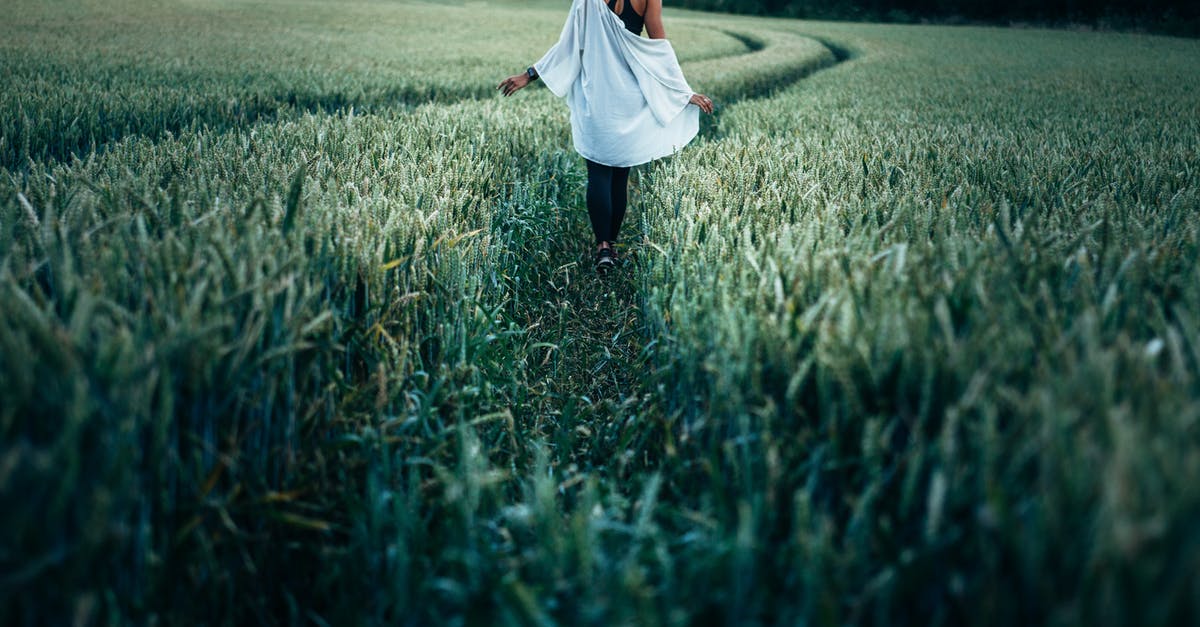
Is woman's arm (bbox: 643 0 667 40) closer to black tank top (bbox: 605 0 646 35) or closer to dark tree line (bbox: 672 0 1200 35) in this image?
black tank top (bbox: 605 0 646 35)

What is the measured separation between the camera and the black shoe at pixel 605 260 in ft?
12.7

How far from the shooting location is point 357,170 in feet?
10.0

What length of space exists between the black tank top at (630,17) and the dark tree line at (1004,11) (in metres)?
38.8

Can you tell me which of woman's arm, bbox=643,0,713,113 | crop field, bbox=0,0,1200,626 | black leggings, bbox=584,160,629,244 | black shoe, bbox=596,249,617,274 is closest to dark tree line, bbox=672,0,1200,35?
woman's arm, bbox=643,0,713,113

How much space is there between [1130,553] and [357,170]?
2922mm

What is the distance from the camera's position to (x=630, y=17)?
376cm

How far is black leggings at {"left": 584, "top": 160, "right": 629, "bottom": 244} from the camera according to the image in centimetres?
384

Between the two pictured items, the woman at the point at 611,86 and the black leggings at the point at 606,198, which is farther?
the black leggings at the point at 606,198

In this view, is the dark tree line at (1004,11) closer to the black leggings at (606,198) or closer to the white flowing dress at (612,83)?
the white flowing dress at (612,83)

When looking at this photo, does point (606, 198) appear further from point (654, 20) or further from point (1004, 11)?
point (1004, 11)

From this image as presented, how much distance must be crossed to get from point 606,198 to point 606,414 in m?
1.55

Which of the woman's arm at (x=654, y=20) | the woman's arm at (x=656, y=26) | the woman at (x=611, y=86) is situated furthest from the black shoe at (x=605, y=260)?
the woman's arm at (x=654, y=20)

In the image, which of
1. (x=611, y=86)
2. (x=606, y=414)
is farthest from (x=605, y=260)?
(x=606, y=414)

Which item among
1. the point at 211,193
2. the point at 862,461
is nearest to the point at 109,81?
the point at 211,193
